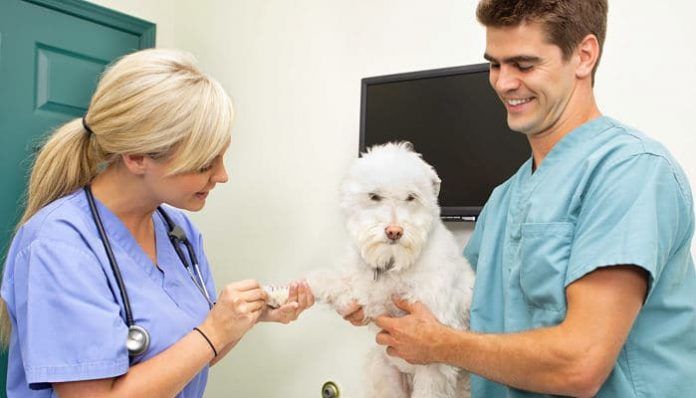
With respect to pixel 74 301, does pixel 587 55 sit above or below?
above

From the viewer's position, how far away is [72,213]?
1.38 meters

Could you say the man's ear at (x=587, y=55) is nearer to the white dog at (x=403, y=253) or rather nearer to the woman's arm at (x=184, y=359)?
the white dog at (x=403, y=253)

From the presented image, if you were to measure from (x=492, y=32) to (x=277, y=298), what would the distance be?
778 millimetres

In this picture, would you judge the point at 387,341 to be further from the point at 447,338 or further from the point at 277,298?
the point at 277,298

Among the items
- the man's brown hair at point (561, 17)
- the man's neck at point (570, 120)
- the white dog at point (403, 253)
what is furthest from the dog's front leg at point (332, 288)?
the man's brown hair at point (561, 17)

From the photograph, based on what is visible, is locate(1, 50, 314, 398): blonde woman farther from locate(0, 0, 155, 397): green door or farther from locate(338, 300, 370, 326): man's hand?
locate(0, 0, 155, 397): green door

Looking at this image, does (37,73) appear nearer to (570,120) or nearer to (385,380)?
(385,380)

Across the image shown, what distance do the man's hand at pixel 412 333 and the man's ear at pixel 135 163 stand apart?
0.60 meters

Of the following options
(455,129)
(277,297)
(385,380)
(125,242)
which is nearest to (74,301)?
(125,242)

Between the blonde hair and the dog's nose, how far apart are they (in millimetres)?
395

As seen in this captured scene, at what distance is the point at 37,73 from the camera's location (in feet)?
9.16

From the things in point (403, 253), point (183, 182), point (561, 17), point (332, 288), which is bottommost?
point (332, 288)

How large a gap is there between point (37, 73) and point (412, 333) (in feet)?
7.12

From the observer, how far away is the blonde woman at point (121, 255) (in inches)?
49.9
